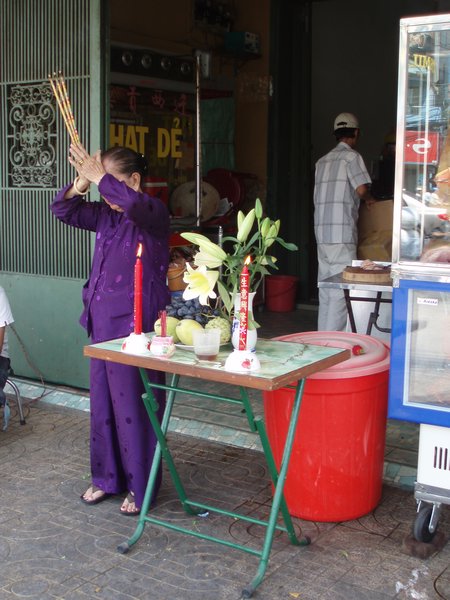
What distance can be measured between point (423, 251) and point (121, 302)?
1422mm

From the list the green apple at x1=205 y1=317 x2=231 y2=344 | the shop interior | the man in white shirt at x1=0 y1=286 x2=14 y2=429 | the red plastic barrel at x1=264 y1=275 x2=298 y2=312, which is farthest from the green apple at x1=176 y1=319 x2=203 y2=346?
the red plastic barrel at x1=264 y1=275 x2=298 y2=312

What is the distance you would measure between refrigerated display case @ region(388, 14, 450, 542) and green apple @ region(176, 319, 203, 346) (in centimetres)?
84

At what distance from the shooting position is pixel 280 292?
8.59 metres

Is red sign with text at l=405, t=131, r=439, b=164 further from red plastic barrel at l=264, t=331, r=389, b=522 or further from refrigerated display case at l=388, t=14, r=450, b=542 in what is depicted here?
red plastic barrel at l=264, t=331, r=389, b=522

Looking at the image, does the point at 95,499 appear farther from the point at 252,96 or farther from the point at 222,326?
the point at 252,96

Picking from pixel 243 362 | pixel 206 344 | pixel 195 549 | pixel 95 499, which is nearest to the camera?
pixel 243 362

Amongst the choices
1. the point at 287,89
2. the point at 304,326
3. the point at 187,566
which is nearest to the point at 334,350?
the point at 187,566

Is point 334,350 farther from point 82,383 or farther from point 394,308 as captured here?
point 82,383

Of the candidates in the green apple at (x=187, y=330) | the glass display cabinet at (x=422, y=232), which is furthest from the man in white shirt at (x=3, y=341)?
the glass display cabinet at (x=422, y=232)

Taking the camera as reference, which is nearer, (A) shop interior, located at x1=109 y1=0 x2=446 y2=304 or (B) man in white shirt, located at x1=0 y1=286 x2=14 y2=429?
(B) man in white shirt, located at x1=0 y1=286 x2=14 y2=429

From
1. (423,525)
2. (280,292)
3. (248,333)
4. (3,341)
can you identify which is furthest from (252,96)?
(423,525)

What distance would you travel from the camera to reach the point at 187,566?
3.36 meters

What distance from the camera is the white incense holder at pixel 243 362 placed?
2.99m

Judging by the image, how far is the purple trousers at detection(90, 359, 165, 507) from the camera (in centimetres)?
A: 382
